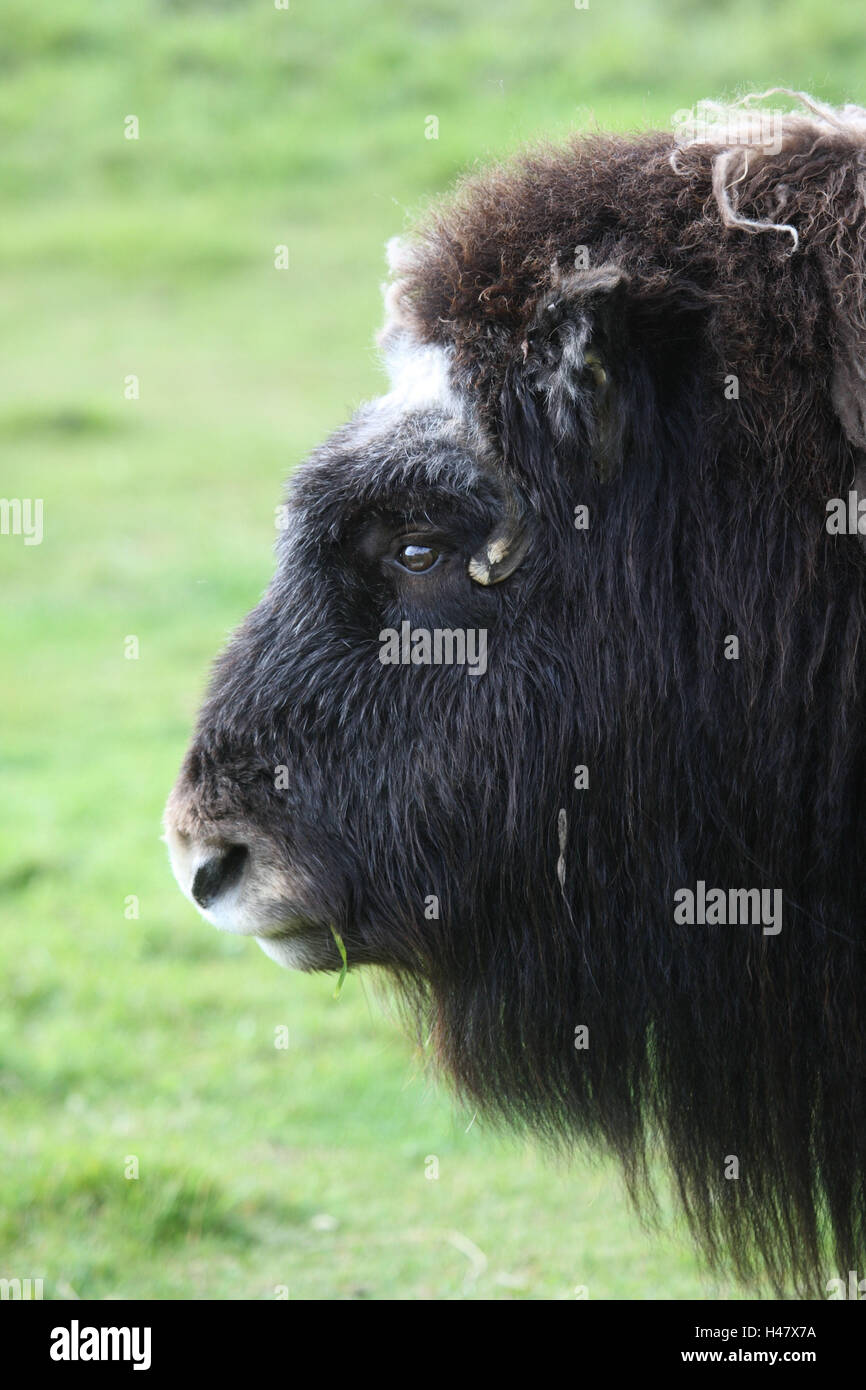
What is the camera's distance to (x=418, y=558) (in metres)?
2.66

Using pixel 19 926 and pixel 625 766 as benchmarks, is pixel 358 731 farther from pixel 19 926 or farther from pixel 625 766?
pixel 19 926

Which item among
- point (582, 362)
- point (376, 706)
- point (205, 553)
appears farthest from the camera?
point (205, 553)

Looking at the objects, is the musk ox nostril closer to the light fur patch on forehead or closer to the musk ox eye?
the musk ox eye

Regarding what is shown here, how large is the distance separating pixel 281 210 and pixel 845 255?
14.4m

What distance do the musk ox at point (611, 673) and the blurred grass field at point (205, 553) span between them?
0.49m

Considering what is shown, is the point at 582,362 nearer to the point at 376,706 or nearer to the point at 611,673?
the point at 611,673

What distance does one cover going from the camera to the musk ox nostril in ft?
8.81

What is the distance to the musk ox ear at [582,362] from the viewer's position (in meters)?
2.49

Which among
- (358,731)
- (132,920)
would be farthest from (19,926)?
(358,731)

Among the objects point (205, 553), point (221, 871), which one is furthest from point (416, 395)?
point (205, 553)

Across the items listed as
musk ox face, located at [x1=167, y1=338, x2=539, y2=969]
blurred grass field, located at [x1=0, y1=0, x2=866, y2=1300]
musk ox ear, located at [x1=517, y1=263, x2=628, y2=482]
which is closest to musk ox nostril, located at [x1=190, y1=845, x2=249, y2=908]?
Answer: musk ox face, located at [x1=167, y1=338, x2=539, y2=969]

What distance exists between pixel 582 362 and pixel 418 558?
0.41 m

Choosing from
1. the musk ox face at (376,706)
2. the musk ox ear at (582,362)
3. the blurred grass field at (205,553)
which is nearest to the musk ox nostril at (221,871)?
the musk ox face at (376,706)

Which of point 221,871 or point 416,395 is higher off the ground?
point 416,395
